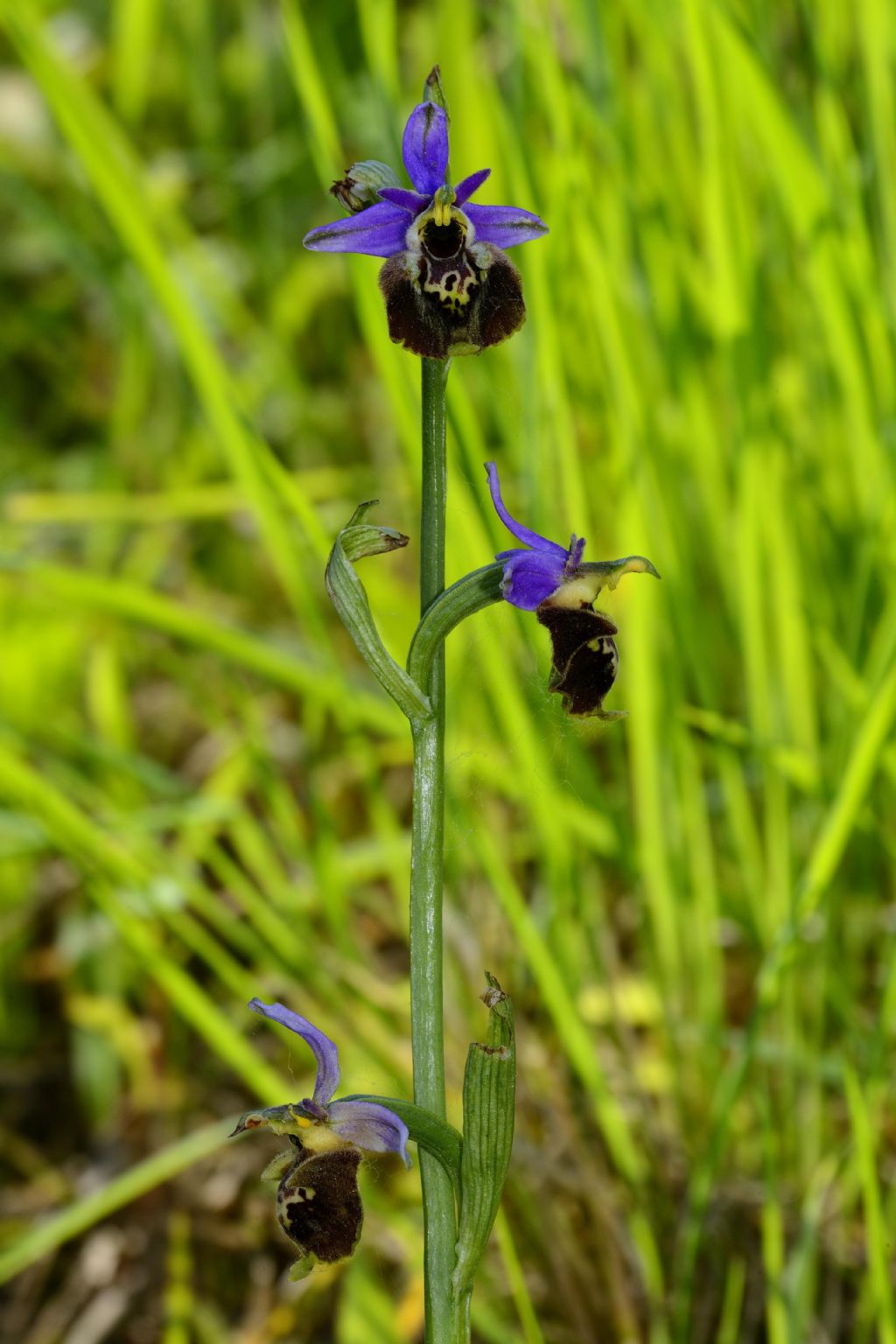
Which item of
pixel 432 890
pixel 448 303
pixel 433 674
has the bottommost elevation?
pixel 432 890

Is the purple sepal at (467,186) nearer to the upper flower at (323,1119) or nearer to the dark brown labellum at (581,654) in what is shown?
the dark brown labellum at (581,654)

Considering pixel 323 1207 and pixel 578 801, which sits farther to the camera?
pixel 578 801

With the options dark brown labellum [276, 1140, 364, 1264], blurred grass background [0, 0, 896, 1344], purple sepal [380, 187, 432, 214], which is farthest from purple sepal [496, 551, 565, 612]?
dark brown labellum [276, 1140, 364, 1264]

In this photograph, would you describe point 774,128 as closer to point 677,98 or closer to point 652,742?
point 677,98

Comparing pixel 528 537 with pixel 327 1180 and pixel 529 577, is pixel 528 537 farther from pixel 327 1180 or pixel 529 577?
pixel 327 1180

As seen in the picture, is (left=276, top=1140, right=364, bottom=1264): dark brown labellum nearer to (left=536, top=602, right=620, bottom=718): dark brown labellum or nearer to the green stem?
the green stem

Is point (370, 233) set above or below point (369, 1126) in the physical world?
above

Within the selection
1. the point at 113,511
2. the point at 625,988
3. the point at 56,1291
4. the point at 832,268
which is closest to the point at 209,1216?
the point at 56,1291

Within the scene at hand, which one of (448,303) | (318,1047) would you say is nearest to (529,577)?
(448,303)
